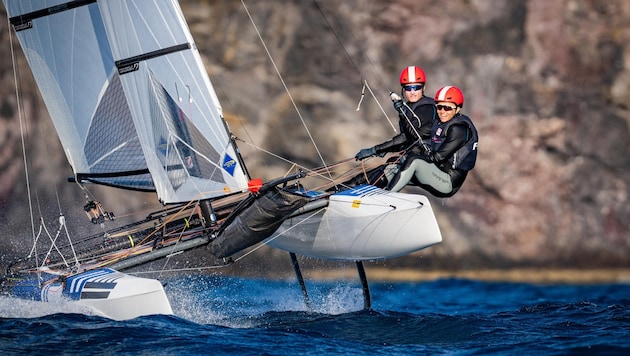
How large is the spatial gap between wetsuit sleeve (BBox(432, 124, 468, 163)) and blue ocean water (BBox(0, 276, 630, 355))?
3.78 feet

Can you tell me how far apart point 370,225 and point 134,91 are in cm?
210

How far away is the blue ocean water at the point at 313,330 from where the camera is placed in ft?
16.9

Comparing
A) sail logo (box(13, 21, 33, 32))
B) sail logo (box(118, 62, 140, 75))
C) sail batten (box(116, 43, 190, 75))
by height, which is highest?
sail logo (box(13, 21, 33, 32))

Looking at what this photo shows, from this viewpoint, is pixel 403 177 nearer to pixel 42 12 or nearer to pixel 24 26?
pixel 42 12

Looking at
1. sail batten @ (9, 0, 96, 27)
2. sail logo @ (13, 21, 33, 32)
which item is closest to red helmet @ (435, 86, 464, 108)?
sail batten @ (9, 0, 96, 27)

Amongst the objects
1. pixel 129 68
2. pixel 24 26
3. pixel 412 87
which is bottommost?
pixel 412 87

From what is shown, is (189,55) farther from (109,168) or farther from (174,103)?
(109,168)

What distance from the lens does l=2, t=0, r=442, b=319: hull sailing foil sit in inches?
237

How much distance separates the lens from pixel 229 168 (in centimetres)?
650

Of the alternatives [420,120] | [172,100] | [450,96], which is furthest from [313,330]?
[172,100]

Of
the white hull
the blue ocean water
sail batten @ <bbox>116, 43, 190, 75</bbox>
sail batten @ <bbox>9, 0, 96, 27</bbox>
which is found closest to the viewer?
the blue ocean water

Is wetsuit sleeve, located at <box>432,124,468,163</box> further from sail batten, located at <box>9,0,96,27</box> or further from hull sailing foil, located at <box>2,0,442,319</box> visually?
sail batten, located at <box>9,0,96,27</box>

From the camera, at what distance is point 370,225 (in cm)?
611

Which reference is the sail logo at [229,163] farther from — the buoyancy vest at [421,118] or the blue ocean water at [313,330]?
the buoyancy vest at [421,118]
